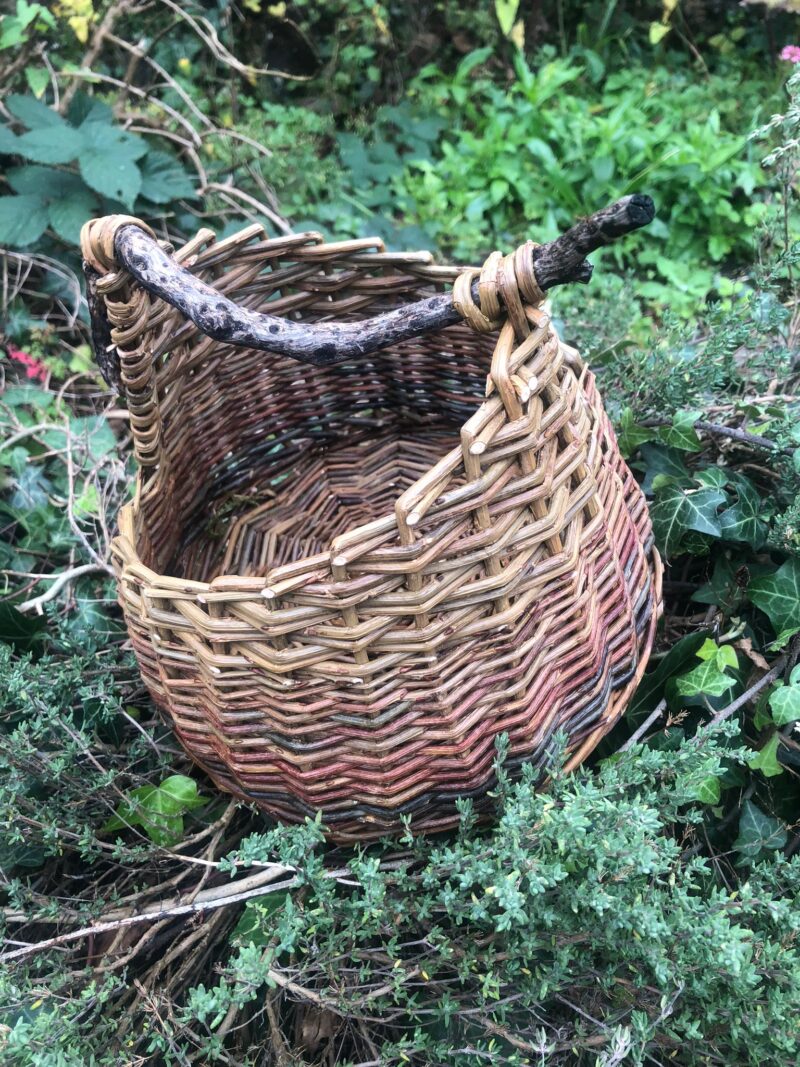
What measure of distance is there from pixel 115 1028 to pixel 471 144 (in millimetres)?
2441

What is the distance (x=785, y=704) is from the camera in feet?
3.19

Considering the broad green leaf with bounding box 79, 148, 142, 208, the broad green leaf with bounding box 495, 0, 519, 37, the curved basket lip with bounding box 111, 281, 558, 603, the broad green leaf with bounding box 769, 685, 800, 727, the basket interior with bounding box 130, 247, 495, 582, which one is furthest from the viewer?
the broad green leaf with bounding box 495, 0, 519, 37

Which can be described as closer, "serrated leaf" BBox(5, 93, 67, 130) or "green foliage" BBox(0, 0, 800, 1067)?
"green foliage" BBox(0, 0, 800, 1067)

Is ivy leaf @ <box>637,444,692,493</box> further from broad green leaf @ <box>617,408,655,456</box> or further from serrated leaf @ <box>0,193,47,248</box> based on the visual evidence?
serrated leaf @ <box>0,193,47,248</box>

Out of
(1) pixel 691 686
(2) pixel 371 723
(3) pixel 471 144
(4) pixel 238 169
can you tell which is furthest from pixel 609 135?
(2) pixel 371 723

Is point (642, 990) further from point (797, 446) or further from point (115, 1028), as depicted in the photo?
point (797, 446)

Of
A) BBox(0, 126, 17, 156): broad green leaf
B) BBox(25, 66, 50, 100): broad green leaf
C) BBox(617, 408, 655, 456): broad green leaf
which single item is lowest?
BBox(617, 408, 655, 456): broad green leaf

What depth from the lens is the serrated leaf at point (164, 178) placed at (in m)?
2.05

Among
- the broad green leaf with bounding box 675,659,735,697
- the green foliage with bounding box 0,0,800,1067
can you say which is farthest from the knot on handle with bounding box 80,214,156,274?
the broad green leaf with bounding box 675,659,735,697

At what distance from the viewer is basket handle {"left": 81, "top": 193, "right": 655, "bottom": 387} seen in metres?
0.81

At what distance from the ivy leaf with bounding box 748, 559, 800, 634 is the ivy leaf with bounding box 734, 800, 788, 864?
232 mm

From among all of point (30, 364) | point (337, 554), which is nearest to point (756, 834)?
point (337, 554)

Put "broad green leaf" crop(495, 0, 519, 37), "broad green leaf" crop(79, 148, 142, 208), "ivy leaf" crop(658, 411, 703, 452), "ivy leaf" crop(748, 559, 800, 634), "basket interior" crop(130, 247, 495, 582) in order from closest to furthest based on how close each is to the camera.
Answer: "ivy leaf" crop(748, 559, 800, 634) < "ivy leaf" crop(658, 411, 703, 452) < "basket interior" crop(130, 247, 495, 582) < "broad green leaf" crop(79, 148, 142, 208) < "broad green leaf" crop(495, 0, 519, 37)

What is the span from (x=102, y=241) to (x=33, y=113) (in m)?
1.22
